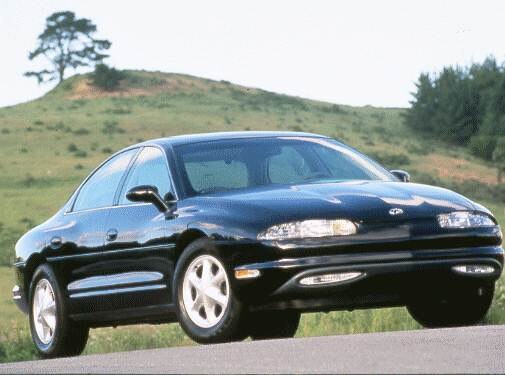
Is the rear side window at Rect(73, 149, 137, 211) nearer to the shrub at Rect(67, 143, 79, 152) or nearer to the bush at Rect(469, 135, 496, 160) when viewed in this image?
the shrub at Rect(67, 143, 79, 152)

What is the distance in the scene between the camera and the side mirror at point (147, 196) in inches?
438

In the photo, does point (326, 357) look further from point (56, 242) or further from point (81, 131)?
point (81, 131)

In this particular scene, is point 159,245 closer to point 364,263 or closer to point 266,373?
point 364,263

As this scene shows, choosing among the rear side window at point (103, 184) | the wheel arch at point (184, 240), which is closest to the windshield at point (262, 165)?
the wheel arch at point (184, 240)

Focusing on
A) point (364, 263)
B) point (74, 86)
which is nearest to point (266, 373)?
point (364, 263)

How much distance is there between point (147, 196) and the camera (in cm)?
1115

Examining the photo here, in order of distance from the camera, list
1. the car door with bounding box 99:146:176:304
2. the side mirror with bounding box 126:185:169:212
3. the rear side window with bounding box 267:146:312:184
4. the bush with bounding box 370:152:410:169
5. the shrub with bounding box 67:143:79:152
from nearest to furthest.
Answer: the car door with bounding box 99:146:176:304 → the side mirror with bounding box 126:185:169:212 → the rear side window with bounding box 267:146:312:184 → the shrub with bounding box 67:143:79:152 → the bush with bounding box 370:152:410:169

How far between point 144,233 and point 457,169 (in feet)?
262

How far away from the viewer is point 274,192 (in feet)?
35.4

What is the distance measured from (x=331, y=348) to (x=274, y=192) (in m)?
2.26

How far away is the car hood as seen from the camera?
34.0 feet

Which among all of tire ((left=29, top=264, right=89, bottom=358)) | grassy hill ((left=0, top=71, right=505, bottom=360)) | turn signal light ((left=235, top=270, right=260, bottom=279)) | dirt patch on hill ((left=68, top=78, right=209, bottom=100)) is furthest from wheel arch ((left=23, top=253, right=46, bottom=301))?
dirt patch on hill ((left=68, top=78, right=209, bottom=100))

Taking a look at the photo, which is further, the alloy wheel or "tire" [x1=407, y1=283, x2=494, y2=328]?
"tire" [x1=407, y1=283, x2=494, y2=328]

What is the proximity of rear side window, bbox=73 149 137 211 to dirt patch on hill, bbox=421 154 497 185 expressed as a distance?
7297 cm
